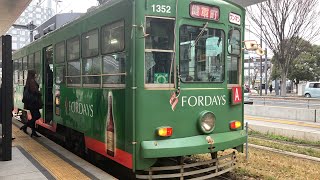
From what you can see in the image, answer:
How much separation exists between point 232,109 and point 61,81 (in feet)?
12.7

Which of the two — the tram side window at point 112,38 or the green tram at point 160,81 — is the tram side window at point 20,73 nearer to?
the green tram at point 160,81

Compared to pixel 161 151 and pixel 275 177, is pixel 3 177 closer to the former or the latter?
pixel 161 151

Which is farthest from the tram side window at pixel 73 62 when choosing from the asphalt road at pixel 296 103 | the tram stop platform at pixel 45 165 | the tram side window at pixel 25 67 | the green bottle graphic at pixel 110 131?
the asphalt road at pixel 296 103

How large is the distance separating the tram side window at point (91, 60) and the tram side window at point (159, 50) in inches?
48.3

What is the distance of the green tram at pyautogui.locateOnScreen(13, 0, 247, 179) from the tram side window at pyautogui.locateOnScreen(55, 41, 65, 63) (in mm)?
1089

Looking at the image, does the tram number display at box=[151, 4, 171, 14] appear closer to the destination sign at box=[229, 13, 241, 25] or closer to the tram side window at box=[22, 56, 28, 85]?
the destination sign at box=[229, 13, 241, 25]

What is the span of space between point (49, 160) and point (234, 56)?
3570 mm

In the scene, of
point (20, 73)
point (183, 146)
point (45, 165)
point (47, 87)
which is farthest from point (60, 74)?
point (20, 73)

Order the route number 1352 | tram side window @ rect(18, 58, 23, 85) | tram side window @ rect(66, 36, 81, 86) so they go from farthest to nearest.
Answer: tram side window @ rect(18, 58, 23, 85), tram side window @ rect(66, 36, 81, 86), the route number 1352

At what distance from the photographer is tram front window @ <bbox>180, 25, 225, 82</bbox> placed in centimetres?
540

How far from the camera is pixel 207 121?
5.57m

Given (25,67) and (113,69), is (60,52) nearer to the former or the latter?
(113,69)

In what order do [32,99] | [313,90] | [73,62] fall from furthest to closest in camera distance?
[313,90]
[32,99]
[73,62]

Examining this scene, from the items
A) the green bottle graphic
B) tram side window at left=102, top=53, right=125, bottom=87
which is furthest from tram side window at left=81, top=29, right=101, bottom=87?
the green bottle graphic
